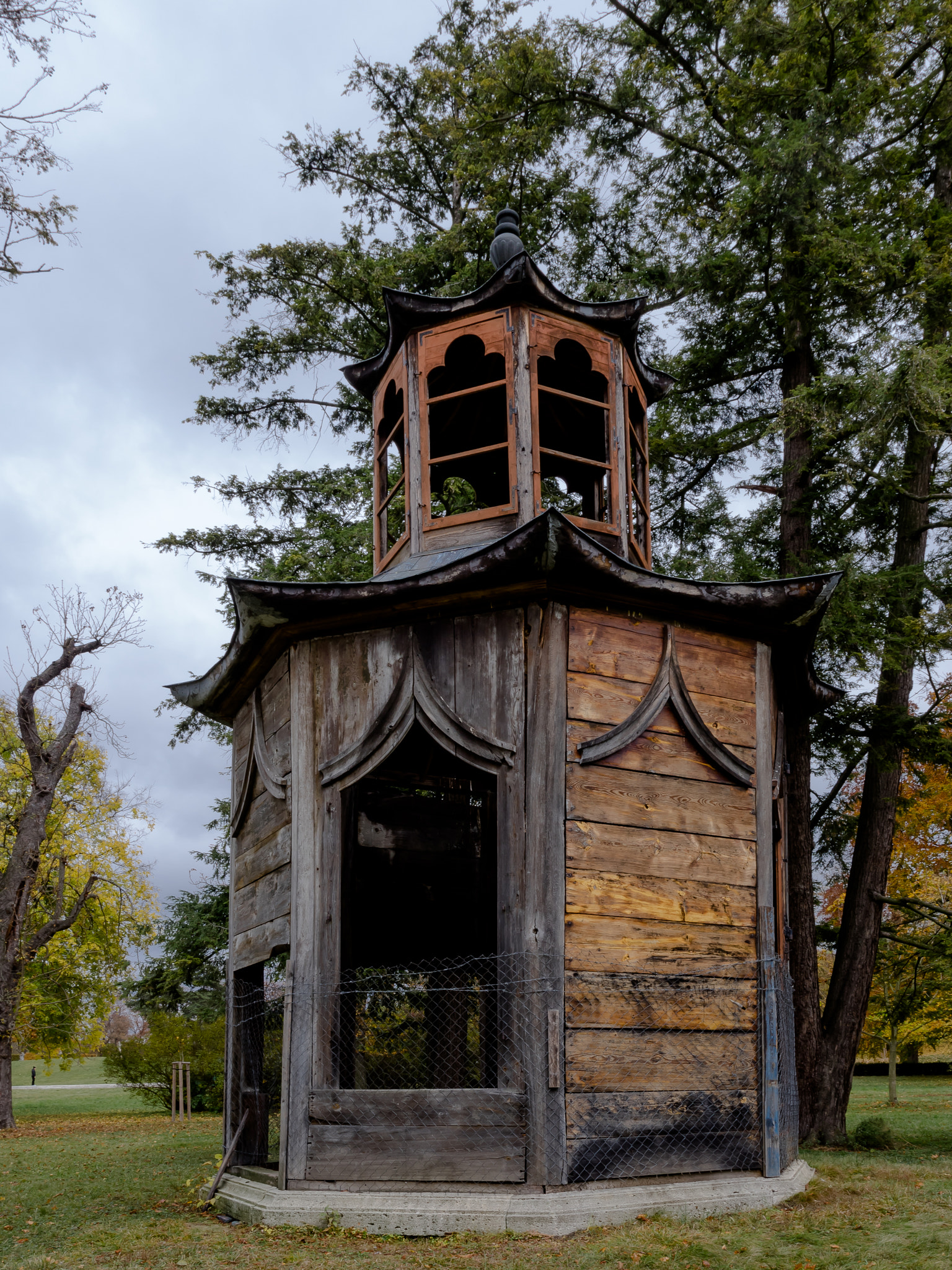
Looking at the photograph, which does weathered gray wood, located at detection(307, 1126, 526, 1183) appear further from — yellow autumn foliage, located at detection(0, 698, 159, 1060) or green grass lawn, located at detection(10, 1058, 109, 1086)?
green grass lawn, located at detection(10, 1058, 109, 1086)

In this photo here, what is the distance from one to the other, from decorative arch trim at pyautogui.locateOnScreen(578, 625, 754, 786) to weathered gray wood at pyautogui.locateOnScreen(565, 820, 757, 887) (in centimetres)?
52

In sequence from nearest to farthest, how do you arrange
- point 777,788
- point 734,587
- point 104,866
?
point 734,587, point 777,788, point 104,866

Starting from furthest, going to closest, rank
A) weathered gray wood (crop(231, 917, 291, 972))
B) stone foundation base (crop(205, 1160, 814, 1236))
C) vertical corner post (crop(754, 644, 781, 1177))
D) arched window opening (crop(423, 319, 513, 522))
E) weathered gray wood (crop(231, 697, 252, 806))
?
1. weathered gray wood (crop(231, 697, 252, 806))
2. arched window opening (crop(423, 319, 513, 522))
3. weathered gray wood (crop(231, 917, 291, 972))
4. vertical corner post (crop(754, 644, 781, 1177))
5. stone foundation base (crop(205, 1160, 814, 1236))

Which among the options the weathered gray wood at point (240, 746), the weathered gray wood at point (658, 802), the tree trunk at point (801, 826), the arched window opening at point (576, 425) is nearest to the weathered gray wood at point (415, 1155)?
the weathered gray wood at point (658, 802)

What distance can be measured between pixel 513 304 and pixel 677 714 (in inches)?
146

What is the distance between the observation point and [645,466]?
10.3 m

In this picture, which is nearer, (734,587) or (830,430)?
(734,587)

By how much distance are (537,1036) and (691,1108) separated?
4.26 feet

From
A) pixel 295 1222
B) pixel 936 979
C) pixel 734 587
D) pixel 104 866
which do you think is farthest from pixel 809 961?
pixel 104 866

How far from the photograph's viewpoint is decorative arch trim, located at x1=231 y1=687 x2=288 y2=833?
825cm

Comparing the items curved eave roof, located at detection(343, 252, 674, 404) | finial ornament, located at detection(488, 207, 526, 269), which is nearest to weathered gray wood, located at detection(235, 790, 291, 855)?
curved eave roof, located at detection(343, 252, 674, 404)

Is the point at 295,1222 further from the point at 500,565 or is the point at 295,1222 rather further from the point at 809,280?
the point at 809,280

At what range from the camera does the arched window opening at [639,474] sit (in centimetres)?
973

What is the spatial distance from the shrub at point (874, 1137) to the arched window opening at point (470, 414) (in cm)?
827
